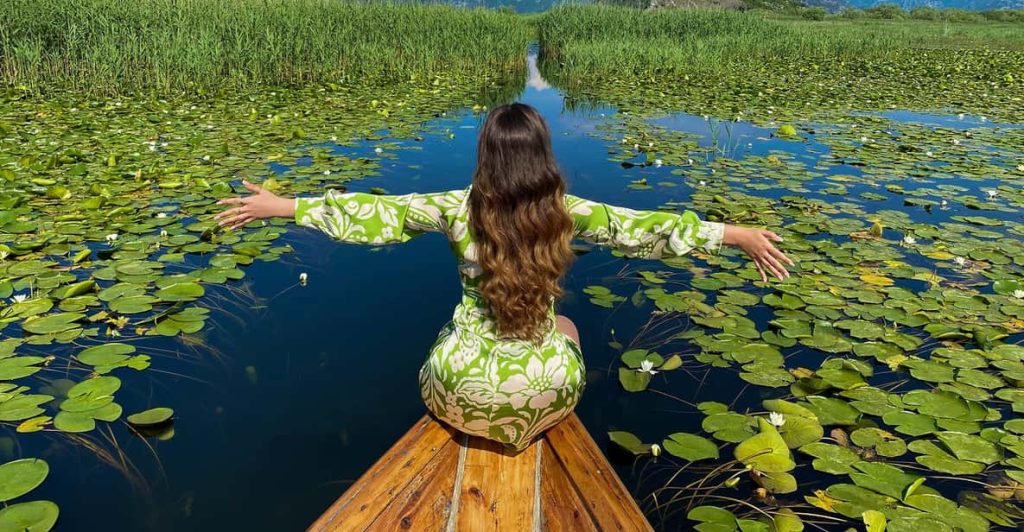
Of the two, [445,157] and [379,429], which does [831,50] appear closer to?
[445,157]

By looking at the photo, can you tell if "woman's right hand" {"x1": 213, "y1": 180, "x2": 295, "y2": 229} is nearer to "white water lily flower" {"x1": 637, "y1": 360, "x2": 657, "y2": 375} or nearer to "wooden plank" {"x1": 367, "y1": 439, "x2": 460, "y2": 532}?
"wooden plank" {"x1": 367, "y1": 439, "x2": 460, "y2": 532}

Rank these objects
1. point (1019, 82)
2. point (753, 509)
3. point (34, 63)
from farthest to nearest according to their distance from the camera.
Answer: point (1019, 82), point (34, 63), point (753, 509)

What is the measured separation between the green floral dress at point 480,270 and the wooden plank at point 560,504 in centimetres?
13

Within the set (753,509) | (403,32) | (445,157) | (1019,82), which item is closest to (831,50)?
(1019,82)

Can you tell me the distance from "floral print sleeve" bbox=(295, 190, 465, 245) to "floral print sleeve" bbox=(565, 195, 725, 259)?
355mm

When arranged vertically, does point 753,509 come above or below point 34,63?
below

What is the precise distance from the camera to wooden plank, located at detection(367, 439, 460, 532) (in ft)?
4.50

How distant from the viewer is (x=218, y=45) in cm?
765

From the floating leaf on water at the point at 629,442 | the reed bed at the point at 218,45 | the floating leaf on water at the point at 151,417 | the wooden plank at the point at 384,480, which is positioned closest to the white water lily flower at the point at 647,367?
the floating leaf on water at the point at 629,442

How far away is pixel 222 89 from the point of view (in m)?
7.66

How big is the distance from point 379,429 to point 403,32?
1006 cm

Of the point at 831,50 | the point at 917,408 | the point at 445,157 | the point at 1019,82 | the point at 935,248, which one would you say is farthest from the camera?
the point at 831,50

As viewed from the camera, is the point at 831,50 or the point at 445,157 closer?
the point at 445,157

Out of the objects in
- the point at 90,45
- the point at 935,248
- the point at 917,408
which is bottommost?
the point at 917,408
